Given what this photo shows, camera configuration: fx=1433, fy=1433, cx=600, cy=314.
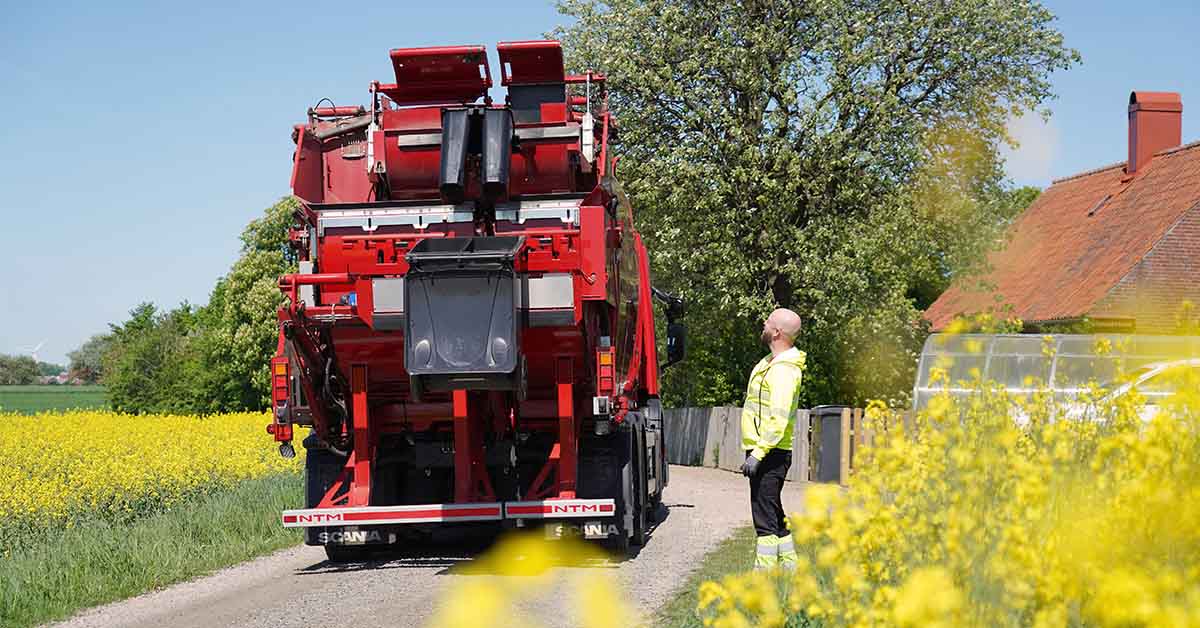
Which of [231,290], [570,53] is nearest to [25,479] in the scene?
[570,53]

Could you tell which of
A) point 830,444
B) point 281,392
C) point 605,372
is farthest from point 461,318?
point 830,444

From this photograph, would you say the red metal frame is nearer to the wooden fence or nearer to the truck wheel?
the truck wheel

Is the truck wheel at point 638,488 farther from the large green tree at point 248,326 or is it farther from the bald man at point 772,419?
the large green tree at point 248,326

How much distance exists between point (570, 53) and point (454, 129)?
63.8ft

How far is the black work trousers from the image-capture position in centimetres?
895

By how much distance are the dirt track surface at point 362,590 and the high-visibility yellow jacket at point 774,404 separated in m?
1.27

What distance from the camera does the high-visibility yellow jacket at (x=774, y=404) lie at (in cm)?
885

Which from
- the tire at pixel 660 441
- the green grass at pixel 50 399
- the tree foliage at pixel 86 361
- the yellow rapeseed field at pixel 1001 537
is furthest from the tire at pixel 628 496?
the tree foliage at pixel 86 361

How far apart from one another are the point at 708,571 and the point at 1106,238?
26.9 m

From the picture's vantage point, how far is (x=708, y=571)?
10531 mm

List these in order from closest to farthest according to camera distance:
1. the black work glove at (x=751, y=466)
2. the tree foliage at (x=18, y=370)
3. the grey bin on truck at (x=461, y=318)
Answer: the black work glove at (x=751, y=466) → the grey bin on truck at (x=461, y=318) → the tree foliage at (x=18, y=370)

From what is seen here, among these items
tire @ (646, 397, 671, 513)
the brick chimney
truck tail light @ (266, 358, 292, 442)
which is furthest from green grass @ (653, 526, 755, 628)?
the brick chimney

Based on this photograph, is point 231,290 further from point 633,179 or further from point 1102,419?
point 1102,419

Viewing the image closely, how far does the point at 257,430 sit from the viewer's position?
26000 mm
